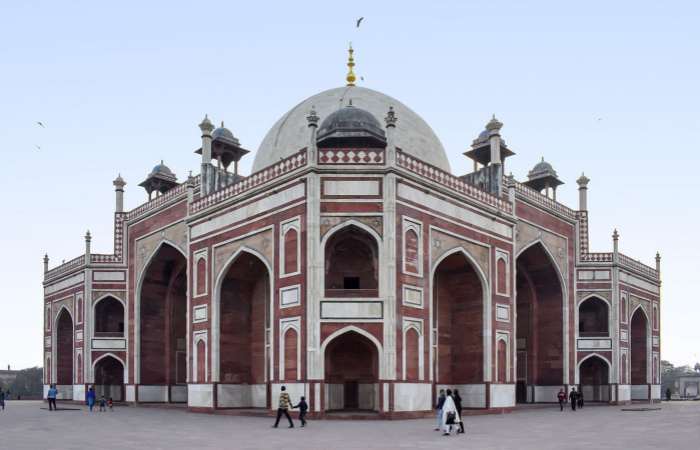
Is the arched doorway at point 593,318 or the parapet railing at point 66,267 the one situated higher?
the parapet railing at point 66,267

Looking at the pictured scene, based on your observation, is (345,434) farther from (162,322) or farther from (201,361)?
(162,322)

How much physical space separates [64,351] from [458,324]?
25.6m

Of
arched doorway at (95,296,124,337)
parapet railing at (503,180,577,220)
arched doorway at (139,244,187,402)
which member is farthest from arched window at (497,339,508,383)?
arched doorway at (95,296,124,337)

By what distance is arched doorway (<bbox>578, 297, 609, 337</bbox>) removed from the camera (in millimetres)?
36844

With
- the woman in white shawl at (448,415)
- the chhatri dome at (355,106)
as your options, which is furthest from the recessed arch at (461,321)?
the woman in white shawl at (448,415)

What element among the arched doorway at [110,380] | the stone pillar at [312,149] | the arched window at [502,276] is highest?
the stone pillar at [312,149]

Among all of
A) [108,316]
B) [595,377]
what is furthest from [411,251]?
[108,316]

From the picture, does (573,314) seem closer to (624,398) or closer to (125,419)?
(624,398)

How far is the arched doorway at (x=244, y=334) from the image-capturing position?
2692 centimetres

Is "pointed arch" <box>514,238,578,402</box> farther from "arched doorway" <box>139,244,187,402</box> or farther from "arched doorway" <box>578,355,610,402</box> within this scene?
"arched doorway" <box>139,244,187,402</box>

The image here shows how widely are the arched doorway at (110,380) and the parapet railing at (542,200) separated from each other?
22400 millimetres

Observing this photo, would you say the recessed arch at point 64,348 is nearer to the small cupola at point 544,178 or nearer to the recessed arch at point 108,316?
the recessed arch at point 108,316

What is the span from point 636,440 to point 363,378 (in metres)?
9.96

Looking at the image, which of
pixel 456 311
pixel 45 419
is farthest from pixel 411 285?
pixel 45 419
